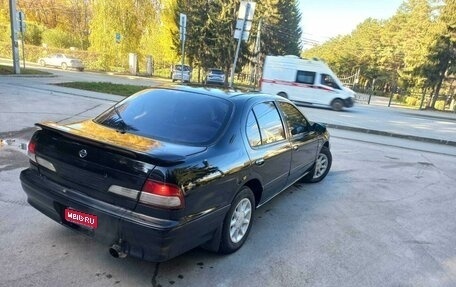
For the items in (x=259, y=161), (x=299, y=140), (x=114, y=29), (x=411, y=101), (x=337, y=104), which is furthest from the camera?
(x=411, y=101)

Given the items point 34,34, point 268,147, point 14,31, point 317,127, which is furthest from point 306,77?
point 34,34

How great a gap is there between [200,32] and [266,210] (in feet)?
95.2

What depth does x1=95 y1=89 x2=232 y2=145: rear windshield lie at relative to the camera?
3304 mm

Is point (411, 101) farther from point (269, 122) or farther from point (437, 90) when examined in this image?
point (269, 122)

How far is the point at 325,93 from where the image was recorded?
65.1ft

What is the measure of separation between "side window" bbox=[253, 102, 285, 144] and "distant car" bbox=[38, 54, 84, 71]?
106 ft

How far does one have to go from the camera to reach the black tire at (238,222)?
330 cm

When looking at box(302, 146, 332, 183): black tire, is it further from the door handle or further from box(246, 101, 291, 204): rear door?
the door handle

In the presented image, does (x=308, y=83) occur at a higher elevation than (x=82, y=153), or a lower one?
lower

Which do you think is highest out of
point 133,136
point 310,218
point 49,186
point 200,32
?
point 200,32

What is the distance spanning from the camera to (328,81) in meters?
19.9

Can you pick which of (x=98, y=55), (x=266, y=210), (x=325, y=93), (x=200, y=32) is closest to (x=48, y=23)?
(x=98, y=55)

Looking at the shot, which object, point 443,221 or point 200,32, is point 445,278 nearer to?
point 443,221

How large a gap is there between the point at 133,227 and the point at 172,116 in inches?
50.9
